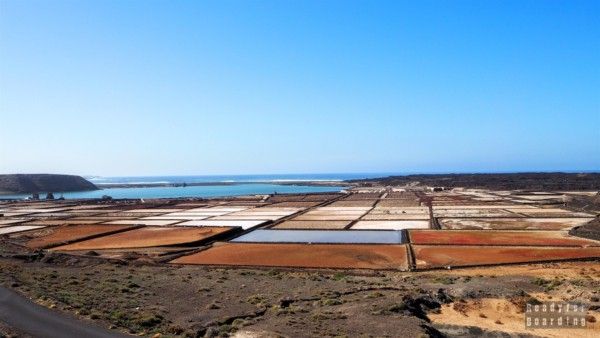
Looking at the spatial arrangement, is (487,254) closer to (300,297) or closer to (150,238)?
(300,297)

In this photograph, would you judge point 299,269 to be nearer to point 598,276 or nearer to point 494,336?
point 494,336

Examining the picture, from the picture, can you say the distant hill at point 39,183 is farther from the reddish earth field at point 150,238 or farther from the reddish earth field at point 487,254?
the reddish earth field at point 487,254

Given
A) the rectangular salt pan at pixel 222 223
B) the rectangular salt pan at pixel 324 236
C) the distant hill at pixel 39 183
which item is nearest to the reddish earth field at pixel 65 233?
the rectangular salt pan at pixel 222 223

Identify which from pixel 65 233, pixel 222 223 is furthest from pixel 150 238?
pixel 222 223

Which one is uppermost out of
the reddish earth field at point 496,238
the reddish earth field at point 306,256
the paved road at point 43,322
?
the paved road at point 43,322

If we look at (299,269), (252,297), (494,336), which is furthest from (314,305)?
(299,269)

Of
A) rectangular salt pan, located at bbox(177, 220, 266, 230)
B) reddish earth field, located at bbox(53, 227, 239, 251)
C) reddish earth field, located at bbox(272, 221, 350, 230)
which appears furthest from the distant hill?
reddish earth field, located at bbox(272, 221, 350, 230)
